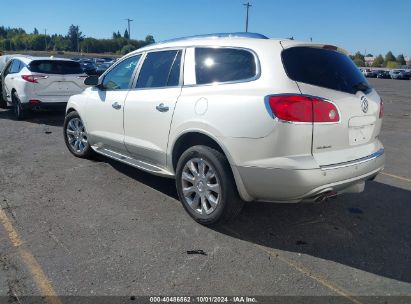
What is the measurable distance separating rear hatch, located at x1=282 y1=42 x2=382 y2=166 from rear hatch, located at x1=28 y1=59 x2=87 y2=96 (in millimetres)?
7575

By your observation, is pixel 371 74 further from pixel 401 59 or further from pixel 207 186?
pixel 207 186

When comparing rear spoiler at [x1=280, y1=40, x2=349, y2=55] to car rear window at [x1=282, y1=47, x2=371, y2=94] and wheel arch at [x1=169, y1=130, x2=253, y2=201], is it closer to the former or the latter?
car rear window at [x1=282, y1=47, x2=371, y2=94]

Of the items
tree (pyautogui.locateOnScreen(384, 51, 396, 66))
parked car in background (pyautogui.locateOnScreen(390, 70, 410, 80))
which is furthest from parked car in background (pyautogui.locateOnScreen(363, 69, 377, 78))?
tree (pyautogui.locateOnScreen(384, 51, 396, 66))

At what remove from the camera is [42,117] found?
10797 mm

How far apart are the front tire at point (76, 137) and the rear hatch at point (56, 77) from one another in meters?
3.82

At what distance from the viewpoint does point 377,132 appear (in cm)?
407

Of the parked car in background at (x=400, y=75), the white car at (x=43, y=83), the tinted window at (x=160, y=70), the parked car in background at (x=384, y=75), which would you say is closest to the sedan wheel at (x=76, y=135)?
the tinted window at (x=160, y=70)

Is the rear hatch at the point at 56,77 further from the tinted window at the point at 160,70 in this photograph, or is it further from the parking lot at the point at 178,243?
the tinted window at the point at 160,70

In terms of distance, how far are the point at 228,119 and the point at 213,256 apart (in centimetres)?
118

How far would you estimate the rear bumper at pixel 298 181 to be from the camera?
3.33m

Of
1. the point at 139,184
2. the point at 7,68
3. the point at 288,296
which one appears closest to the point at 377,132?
the point at 288,296

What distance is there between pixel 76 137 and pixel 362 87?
4360mm

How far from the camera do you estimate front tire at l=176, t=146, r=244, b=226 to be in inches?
146

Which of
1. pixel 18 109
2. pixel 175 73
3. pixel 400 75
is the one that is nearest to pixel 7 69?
pixel 18 109
